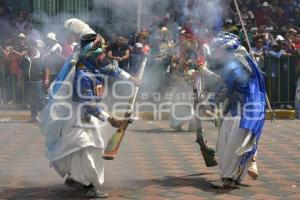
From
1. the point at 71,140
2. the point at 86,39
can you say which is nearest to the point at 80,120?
the point at 71,140

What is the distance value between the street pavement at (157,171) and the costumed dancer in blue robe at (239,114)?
29cm

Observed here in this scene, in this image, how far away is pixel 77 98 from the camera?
640 cm

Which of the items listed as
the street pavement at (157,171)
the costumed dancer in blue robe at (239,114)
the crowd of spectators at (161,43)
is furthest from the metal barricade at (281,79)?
the costumed dancer in blue robe at (239,114)

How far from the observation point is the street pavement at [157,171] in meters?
6.63

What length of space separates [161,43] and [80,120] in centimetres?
639

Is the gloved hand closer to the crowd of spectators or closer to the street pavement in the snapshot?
the street pavement

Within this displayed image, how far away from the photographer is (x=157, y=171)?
25.6ft

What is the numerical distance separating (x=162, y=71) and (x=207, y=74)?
238 inches

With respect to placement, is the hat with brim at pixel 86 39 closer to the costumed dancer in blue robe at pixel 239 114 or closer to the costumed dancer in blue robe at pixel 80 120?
the costumed dancer in blue robe at pixel 80 120

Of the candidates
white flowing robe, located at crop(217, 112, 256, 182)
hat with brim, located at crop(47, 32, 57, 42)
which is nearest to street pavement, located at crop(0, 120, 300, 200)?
white flowing robe, located at crop(217, 112, 256, 182)

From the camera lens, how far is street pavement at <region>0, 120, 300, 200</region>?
21.7 ft

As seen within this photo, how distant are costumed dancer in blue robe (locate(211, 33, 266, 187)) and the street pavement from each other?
0.94 feet

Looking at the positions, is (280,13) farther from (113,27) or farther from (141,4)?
(141,4)

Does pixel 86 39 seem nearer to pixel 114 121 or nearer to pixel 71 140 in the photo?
pixel 114 121
